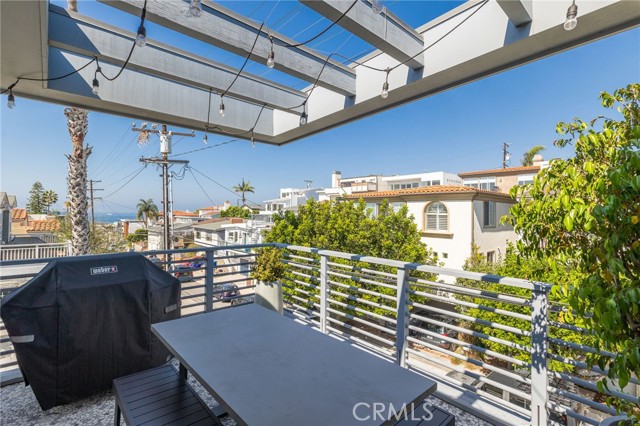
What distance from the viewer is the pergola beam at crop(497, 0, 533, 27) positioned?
1.79 m

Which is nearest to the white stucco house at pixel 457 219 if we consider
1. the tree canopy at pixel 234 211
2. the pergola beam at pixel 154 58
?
the pergola beam at pixel 154 58

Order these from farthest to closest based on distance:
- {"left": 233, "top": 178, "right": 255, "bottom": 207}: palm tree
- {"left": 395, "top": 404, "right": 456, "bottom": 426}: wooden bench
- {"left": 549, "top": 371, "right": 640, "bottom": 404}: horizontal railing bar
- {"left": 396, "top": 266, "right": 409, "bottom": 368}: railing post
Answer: {"left": 233, "top": 178, "right": 255, "bottom": 207}: palm tree → {"left": 396, "top": 266, "right": 409, "bottom": 368}: railing post → {"left": 549, "top": 371, "right": 640, "bottom": 404}: horizontal railing bar → {"left": 395, "top": 404, "right": 456, "bottom": 426}: wooden bench

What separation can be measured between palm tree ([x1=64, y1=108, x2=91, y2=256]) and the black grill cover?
6.41 metres

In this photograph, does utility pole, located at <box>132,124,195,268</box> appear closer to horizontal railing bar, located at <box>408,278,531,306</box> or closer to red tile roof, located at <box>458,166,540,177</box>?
horizontal railing bar, located at <box>408,278,531,306</box>

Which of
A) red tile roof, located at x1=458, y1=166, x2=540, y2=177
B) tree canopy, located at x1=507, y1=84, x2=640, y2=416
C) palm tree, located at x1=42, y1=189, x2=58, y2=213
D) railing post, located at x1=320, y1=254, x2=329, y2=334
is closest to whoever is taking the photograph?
tree canopy, located at x1=507, y1=84, x2=640, y2=416

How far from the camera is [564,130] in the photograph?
1.51m

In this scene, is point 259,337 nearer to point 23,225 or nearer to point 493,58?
point 493,58

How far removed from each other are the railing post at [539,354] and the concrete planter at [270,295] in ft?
8.18

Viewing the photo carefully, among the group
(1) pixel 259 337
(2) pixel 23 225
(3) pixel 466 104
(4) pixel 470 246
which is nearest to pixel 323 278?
(1) pixel 259 337

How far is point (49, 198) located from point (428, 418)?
4190cm

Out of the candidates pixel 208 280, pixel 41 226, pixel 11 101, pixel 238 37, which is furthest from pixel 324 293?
pixel 41 226

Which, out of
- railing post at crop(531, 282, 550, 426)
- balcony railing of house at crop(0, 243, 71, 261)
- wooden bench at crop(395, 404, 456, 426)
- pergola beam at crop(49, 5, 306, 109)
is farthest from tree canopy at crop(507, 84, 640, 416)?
balcony railing of house at crop(0, 243, 71, 261)

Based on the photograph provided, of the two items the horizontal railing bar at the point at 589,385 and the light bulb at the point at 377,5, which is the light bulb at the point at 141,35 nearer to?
the light bulb at the point at 377,5

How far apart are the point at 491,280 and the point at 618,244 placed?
1229mm
